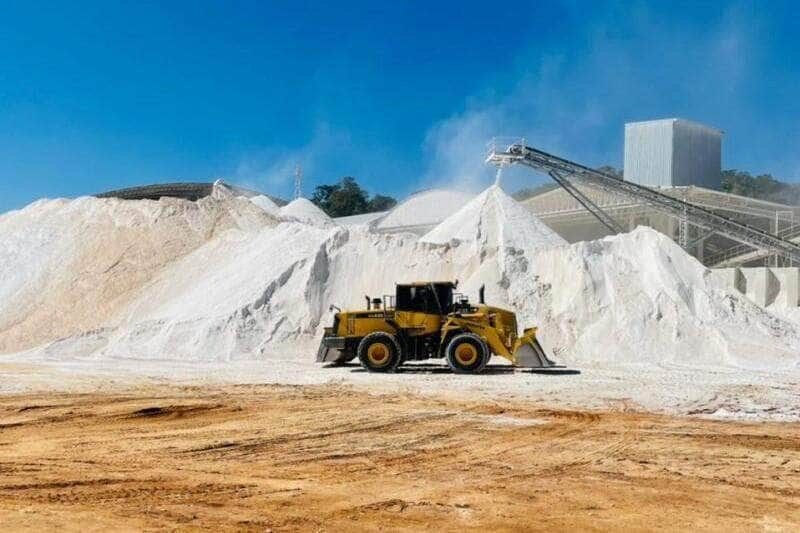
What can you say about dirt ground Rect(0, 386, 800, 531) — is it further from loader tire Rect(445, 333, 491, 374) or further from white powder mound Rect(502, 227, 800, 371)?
white powder mound Rect(502, 227, 800, 371)

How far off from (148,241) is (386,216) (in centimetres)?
2666

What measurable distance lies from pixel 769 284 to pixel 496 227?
12.6 m

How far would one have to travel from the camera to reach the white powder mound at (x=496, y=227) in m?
26.8

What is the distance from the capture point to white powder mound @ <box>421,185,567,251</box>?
87.9ft

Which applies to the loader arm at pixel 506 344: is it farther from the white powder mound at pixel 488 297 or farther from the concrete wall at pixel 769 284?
the concrete wall at pixel 769 284

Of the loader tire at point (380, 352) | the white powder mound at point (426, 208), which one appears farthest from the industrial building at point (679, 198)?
the loader tire at point (380, 352)

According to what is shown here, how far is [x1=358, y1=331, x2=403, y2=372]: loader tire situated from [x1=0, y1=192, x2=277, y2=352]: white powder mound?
43.1 ft

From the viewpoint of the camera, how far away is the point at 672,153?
43562 mm

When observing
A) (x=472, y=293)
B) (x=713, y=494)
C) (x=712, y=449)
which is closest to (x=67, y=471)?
(x=713, y=494)

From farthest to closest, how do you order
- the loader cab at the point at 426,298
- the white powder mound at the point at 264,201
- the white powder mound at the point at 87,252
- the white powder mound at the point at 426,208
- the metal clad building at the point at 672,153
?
1. the white powder mound at the point at 264,201
2. the white powder mound at the point at 426,208
3. the metal clad building at the point at 672,153
4. the white powder mound at the point at 87,252
5. the loader cab at the point at 426,298

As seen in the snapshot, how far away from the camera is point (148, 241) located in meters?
32.0

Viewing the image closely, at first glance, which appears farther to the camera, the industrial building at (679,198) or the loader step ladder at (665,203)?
the industrial building at (679,198)

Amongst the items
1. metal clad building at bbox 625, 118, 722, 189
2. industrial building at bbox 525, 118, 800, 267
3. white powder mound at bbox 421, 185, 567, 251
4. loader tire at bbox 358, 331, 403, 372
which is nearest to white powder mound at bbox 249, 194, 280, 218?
industrial building at bbox 525, 118, 800, 267

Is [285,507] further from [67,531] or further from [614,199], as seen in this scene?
[614,199]
